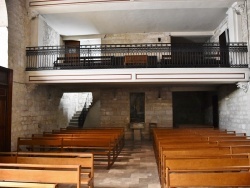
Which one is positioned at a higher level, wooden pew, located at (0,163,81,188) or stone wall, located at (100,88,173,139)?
stone wall, located at (100,88,173,139)

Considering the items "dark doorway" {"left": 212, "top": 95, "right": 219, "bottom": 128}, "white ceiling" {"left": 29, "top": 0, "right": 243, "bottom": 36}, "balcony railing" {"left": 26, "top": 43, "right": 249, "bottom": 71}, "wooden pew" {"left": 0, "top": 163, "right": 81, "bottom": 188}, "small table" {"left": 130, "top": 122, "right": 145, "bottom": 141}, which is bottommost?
"small table" {"left": 130, "top": 122, "right": 145, "bottom": 141}

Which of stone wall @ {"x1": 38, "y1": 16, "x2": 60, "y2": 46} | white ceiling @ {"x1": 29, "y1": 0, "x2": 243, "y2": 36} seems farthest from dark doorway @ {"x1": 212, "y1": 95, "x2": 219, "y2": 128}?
stone wall @ {"x1": 38, "y1": 16, "x2": 60, "y2": 46}

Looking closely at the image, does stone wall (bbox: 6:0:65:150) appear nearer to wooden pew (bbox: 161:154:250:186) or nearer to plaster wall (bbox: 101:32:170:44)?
plaster wall (bbox: 101:32:170:44)

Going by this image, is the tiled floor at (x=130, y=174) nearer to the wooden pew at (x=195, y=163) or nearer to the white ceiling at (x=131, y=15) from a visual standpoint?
the wooden pew at (x=195, y=163)

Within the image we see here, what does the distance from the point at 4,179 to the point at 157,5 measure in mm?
7171

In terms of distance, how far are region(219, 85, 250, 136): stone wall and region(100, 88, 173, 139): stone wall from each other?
8.01 ft

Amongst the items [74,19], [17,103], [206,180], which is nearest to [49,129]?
[17,103]

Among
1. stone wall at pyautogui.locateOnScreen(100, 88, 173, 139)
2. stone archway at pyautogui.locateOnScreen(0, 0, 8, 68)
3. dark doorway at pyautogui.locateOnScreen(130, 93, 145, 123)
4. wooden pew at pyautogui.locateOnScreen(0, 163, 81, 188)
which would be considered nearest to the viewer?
wooden pew at pyautogui.locateOnScreen(0, 163, 81, 188)

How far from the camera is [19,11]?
7453mm

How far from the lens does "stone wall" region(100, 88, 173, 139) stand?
1113 centimetres

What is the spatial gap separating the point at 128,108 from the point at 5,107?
20.1 ft

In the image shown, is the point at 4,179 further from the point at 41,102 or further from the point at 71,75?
the point at 41,102

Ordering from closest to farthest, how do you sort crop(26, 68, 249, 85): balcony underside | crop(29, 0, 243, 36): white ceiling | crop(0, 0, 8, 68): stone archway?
crop(0, 0, 8, 68): stone archway
crop(26, 68, 249, 85): balcony underside
crop(29, 0, 243, 36): white ceiling

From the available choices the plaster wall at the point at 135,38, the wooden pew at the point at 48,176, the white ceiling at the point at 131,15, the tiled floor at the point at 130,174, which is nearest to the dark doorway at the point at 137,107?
the plaster wall at the point at 135,38
